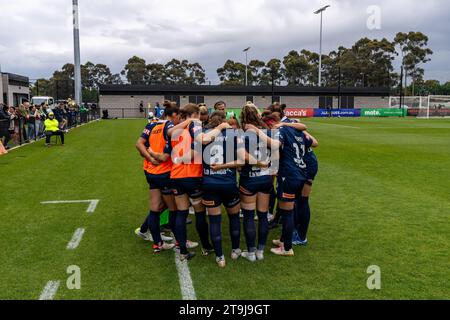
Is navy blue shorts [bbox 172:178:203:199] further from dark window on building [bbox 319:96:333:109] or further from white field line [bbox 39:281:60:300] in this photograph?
dark window on building [bbox 319:96:333:109]

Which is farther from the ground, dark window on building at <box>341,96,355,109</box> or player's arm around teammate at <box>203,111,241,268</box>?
dark window on building at <box>341,96,355,109</box>

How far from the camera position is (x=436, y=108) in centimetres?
5375

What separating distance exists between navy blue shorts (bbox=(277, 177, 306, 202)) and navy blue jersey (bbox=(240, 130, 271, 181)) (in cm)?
31

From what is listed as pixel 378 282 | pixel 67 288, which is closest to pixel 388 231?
pixel 378 282

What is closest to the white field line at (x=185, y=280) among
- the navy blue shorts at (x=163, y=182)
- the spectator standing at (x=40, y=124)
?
the navy blue shorts at (x=163, y=182)

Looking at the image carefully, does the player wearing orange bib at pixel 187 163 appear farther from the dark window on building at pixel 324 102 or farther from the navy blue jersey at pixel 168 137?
the dark window on building at pixel 324 102

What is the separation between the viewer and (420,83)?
10088cm

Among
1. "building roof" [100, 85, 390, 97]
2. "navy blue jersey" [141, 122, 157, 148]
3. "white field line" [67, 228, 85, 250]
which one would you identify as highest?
"building roof" [100, 85, 390, 97]

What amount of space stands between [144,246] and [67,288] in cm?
149

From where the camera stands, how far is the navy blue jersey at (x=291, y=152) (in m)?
5.05

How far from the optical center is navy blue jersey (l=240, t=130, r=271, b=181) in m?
4.74

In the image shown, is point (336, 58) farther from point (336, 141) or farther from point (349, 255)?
point (349, 255)

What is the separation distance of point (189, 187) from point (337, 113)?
50027mm

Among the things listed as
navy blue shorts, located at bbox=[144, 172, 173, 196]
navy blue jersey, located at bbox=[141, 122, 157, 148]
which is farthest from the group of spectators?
navy blue shorts, located at bbox=[144, 172, 173, 196]
